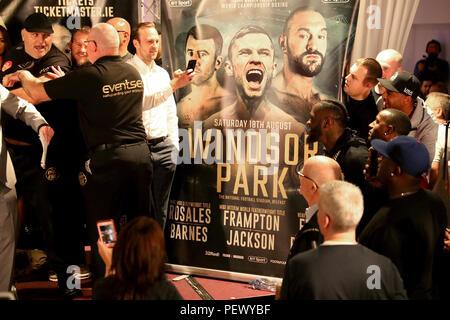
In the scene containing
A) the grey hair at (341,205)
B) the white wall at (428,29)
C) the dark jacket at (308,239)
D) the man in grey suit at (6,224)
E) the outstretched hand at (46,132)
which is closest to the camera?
the grey hair at (341,205)

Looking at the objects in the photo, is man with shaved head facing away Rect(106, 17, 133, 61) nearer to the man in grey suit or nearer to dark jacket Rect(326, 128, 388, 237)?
the man in grey suit

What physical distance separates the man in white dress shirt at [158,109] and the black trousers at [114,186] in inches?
18.6

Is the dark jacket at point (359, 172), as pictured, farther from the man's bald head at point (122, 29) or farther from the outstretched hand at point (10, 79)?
the outstretched hand at point (10, 79)

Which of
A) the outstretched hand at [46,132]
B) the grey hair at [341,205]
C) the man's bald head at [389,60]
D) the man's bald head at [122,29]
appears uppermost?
the man's bald head at [122,29]

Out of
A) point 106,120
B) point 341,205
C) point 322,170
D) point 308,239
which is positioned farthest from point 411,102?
point 106,120

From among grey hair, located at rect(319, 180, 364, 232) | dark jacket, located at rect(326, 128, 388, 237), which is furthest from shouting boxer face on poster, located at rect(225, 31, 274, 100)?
grey hair, located at rect(319, 180, 364, 232)

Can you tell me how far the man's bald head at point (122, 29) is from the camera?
519cm

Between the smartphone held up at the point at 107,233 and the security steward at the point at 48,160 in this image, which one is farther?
the security steward at the point at 48,160

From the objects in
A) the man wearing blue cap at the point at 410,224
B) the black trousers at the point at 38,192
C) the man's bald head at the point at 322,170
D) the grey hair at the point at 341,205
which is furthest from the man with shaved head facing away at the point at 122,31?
the grey hair at the point at 341,205

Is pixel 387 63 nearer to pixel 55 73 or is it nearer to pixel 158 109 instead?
pixel 158 109

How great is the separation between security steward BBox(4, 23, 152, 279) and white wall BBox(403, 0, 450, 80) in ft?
17.9

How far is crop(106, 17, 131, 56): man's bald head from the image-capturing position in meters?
5.19

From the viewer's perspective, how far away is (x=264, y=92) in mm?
5035
